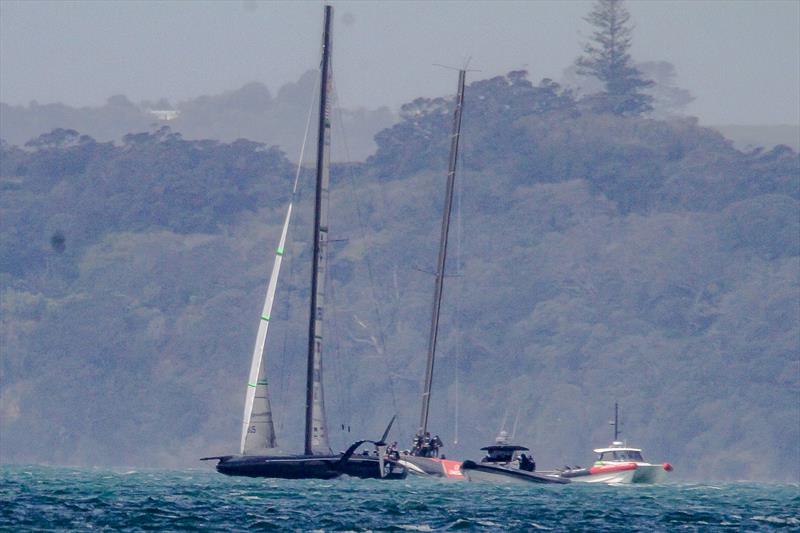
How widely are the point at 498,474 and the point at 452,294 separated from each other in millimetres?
87069

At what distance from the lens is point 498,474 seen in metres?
80.2

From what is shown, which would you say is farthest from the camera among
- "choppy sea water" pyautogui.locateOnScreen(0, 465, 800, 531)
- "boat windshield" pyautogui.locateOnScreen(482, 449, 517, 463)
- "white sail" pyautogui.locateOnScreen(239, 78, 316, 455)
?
"boat windshield" pyautogui.locateOnScreen(482, 449, 517, 463)

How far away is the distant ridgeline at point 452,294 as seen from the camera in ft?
525

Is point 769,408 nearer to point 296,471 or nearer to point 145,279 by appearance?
point 145,279

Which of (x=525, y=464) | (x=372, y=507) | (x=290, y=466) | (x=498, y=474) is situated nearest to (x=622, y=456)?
(x=525, y=464)

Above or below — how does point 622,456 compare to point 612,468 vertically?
above

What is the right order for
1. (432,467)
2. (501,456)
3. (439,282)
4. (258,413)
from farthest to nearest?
(439,282), (432,467), (501,456), (258,413)

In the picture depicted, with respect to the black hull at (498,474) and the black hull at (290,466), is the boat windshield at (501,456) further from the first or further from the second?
the black hull at (290,466)

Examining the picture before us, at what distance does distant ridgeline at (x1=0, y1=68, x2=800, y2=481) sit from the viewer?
159875 millimetres

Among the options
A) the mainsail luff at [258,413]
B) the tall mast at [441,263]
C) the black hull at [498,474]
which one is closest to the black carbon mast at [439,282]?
the tall mast at [441,263]

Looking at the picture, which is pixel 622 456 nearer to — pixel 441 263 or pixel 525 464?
pixel 525 464

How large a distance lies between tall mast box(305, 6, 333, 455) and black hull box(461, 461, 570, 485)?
18.3 ft

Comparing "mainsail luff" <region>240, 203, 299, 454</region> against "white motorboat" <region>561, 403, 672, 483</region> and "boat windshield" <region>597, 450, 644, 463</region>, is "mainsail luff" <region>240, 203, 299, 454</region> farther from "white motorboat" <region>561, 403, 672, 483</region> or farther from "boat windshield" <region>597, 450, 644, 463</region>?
"boat windshield" <region>597, 450, 644, 463</region>

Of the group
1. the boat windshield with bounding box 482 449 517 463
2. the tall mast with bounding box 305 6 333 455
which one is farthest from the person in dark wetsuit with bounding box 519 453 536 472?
the tall mast with bounding box 305 6 333 455
